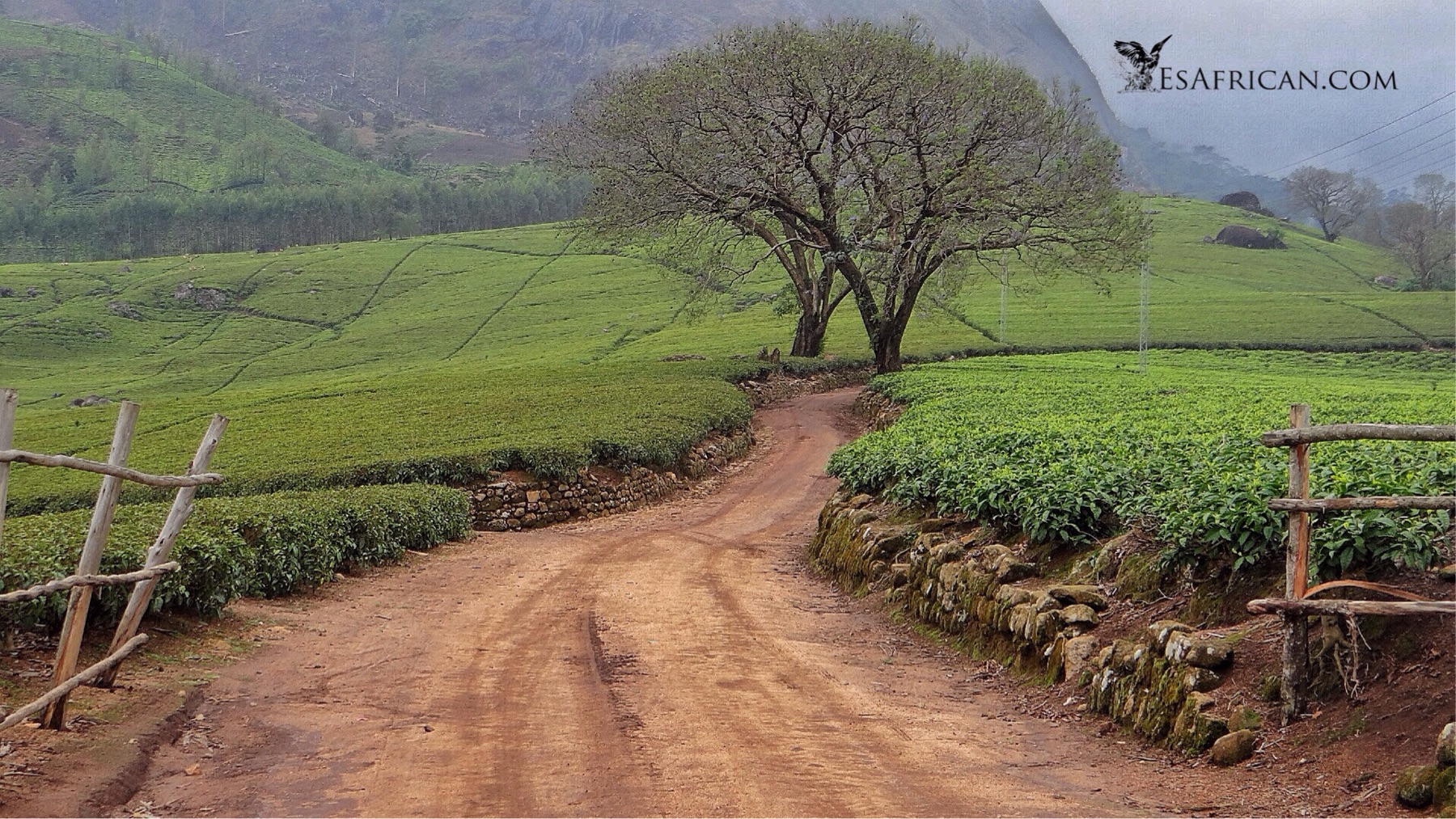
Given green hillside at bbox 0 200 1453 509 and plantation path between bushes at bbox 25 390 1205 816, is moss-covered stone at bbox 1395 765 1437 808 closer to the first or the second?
plantation path between bushes at bbox 25 390 1205 816

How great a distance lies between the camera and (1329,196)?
131 meters

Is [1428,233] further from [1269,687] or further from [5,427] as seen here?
[5,427]

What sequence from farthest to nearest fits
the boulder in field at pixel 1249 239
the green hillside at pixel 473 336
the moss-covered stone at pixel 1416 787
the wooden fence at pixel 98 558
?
the boulder in field at pixel 1249 239
the green hillside at pixel 473 336
the wooden fence at pixel 98 558
the moss-covered stone at pixel 1416 787

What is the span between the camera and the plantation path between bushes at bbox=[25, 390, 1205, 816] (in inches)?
257

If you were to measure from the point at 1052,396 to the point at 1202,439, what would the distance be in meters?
12.4

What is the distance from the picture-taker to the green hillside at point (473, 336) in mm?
26797

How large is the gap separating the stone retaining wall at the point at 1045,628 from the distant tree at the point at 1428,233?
9336cm

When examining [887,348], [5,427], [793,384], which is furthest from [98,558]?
[793,384]

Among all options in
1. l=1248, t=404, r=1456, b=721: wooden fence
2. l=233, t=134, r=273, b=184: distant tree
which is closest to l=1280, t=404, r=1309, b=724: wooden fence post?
l=1248, t=404, r=1456, b=721: wooden fence

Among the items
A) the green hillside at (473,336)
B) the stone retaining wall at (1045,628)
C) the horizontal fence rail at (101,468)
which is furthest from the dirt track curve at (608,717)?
the green hillside at (473,336)

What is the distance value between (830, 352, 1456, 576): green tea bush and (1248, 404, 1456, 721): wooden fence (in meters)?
0.57

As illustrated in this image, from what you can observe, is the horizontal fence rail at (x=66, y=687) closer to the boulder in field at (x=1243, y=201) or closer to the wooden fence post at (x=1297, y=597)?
the wooden fence post at (x=1297, y=597)

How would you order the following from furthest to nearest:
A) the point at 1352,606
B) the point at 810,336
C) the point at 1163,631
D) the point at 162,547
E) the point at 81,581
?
the point at 810,336
the point at 162,547
the point at 1163,631
the point at 81,581
the point at 1352,606

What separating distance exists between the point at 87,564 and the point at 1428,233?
4457 inches
